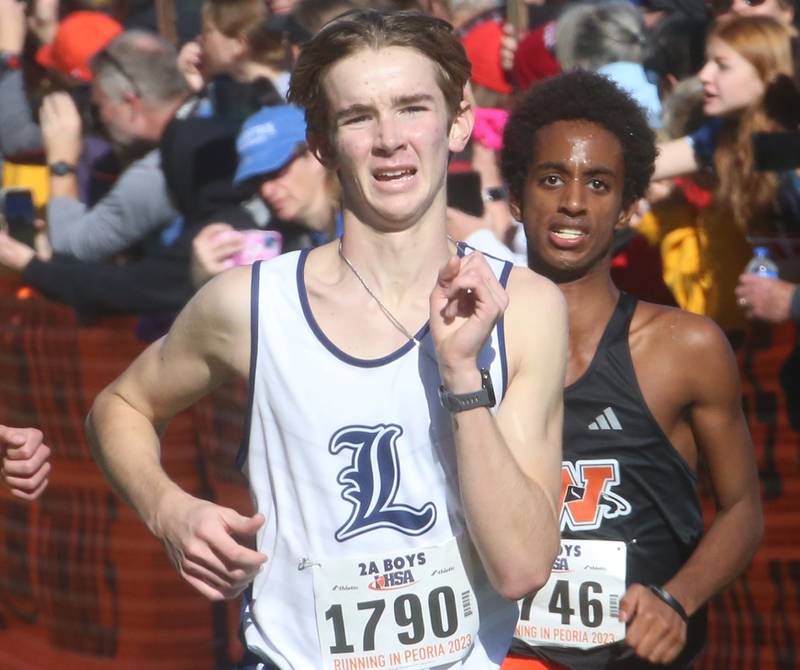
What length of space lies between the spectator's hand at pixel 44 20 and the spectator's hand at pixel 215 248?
10.5 ft

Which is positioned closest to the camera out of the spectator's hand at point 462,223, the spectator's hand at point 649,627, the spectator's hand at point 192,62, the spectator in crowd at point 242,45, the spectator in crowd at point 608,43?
the spectator's hand at point 649,627

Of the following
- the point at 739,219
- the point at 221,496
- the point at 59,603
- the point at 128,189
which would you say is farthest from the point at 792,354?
the point at 59,603

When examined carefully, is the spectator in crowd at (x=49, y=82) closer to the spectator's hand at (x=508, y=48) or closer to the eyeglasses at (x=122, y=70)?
the eyeglasses at (x=122, y=70)

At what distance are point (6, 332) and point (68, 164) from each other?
83 cm

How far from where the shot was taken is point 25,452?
3.39 m

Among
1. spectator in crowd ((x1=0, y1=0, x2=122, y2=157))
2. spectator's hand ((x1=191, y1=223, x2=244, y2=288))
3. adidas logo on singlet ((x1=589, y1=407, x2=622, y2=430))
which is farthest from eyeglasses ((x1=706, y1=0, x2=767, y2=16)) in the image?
spectator in crowd ((x1=0, y1=0, x2=122, y2=157))

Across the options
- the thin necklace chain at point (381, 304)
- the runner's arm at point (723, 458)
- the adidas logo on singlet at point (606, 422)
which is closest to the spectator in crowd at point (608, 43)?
the runner's arm at point (723, 458)

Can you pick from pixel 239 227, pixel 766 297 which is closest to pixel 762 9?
pixel 766 297

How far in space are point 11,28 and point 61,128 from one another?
1521 millimetres

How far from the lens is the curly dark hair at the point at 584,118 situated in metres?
4.21

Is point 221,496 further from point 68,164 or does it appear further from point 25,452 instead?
point 25,452

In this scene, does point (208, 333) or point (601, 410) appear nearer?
point (208, 333)

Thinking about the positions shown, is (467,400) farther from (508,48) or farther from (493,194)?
(508,48)

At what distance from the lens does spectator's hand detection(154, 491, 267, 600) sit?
9.17 ft
